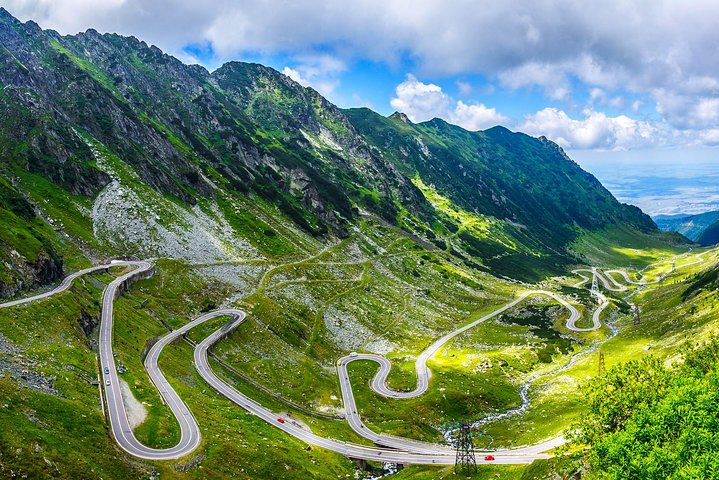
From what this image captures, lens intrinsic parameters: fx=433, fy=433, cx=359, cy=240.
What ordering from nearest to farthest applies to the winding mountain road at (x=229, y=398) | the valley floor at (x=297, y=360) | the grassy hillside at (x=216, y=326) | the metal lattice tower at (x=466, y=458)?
the valley floor at (x=297, y=360)
the grassy hillside at (x=216, y=326)
the winding mountain road at (x=229, y=398)
the metal lattice tower at (x=466, y=458)

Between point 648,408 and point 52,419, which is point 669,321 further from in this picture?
point 52,419

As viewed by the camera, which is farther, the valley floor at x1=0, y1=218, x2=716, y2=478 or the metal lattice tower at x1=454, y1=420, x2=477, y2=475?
the metal lattice tower at x1=454, y1=420, x2=477, y2=475

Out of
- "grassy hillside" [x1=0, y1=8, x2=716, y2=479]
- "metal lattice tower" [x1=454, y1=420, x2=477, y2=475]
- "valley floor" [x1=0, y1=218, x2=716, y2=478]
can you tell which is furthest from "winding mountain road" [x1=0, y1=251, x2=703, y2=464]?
"metal lattice tower" [x1=454, y1=420, x2=477, y2=475]

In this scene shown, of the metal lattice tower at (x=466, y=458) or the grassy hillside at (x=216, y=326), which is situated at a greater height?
the grassy hillside at (x=216, y=326)

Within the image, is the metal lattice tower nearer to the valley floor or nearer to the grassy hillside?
the grassy hillside

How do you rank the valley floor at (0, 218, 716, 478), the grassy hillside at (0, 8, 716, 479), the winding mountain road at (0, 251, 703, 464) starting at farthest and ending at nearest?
the winding mountain road at (0, 251, 703, 464) < the grassy hillside at (0, 8, 716, 479) < the valley floor at (0, 218, 716, 478)

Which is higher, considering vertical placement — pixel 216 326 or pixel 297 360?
pixel 216 326

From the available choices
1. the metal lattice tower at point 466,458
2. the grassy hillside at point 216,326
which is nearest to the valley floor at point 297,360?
the grassy hillside at point 216,326

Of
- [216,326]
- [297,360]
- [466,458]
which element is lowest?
[466,458]

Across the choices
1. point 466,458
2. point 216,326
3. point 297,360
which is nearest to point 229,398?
point 297,360

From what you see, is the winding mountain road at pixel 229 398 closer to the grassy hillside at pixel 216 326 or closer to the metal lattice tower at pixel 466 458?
the grassy hillside at pixel 216 326

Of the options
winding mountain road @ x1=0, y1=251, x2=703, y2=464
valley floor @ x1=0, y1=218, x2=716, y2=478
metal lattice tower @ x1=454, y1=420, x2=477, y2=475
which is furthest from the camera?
metal lattice tower @ x1=454, y1=420, x2=477, y2=475

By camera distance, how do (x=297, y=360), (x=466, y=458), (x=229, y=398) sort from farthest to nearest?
(x=297, y=360), (x=229, y=398), (x=466, y=458)

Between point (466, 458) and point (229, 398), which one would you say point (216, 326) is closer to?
point (229, 398)
